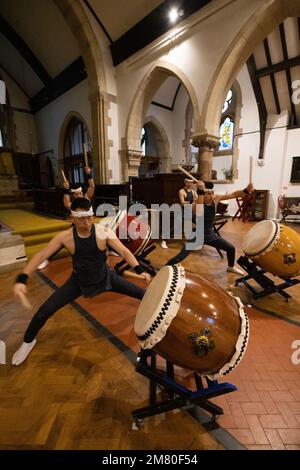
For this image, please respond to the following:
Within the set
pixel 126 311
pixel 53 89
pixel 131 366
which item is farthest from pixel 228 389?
pixel 53 89

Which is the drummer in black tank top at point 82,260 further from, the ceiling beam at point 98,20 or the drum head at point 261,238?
the ceiling beam at point 98,20

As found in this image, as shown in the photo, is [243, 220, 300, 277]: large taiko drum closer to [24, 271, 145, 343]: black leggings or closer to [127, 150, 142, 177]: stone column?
[24, 271, 145, 343]: black leggings

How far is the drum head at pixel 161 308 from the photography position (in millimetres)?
1248

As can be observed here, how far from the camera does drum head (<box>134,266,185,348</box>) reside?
49.1 inches

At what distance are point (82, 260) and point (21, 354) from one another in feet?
3.44

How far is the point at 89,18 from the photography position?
7.06 meters

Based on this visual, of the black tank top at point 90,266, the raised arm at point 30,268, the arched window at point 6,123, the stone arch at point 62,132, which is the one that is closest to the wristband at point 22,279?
the raised arm at point 30,268

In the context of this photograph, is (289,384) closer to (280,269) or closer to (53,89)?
(280,269)

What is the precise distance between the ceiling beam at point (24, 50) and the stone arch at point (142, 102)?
20.5 feet

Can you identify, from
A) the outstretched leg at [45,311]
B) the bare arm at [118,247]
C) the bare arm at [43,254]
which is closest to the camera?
the bare arm at [43,254]

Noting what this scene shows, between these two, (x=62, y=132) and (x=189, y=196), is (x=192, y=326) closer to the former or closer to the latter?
(x=189, y=196)

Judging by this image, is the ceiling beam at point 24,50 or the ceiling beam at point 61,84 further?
the ceiling beam at point 24,50

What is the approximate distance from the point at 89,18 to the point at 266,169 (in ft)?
27.4

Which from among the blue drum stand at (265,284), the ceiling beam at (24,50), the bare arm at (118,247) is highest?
the ceiling beam at (24,50)
